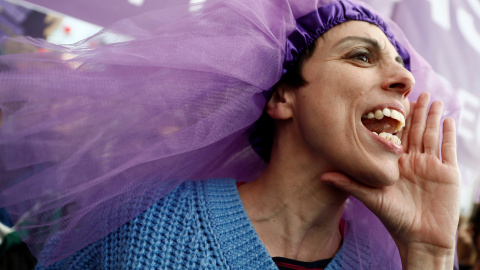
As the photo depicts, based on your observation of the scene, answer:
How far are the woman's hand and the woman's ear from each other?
300mm

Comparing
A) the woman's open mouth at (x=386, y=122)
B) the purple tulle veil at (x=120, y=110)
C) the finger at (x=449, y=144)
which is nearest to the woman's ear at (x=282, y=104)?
the purple tulle veil at (x=120, y=110)

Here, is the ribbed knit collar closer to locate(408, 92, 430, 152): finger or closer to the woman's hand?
the woman's hand

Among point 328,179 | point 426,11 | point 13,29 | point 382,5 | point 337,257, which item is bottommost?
point 337,257

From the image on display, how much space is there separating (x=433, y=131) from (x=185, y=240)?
105 cm

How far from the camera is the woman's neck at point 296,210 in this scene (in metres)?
1.50

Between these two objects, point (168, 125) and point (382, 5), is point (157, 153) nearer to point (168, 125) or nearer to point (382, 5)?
point (168, 125)

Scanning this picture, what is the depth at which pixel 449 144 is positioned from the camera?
1535 millimetres

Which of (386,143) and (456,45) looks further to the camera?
(456,45)

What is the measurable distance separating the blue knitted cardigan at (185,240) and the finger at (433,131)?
0.56 meters

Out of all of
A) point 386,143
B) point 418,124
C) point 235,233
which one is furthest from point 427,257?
point 235,233

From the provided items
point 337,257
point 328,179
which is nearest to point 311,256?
point 337,257

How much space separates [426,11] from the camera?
2531mm

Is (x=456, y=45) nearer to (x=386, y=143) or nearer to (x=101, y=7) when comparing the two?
(x=386, y=143)

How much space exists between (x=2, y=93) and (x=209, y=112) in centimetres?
62
